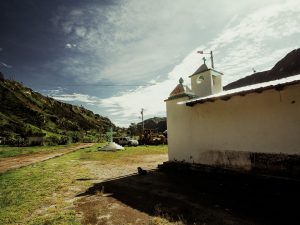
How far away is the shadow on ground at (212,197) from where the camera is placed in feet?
19.9

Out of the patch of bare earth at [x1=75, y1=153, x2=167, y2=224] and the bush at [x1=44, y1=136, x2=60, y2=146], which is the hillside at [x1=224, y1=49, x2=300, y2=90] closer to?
the bush at [x1=44, y1=136, x2=60, y2=146]

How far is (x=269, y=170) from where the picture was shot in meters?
8.77

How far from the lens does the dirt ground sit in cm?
609

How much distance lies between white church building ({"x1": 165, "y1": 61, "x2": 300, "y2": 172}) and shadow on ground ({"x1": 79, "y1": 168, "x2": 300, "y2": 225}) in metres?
0.79

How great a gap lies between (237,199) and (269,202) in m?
0.94

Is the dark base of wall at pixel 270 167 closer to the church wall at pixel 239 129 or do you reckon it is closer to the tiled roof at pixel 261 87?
the church wall at pixel 239 129

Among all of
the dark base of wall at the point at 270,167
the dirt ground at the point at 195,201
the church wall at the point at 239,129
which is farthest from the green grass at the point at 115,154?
the dark base of wall at the point at 270,167

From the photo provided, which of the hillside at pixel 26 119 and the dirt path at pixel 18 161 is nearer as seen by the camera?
the dirt path at pixel 18 161

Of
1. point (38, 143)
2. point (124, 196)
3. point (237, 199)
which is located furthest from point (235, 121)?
point (38, 143)

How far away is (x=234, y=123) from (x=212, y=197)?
366 cm

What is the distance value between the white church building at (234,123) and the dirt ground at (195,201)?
0.88m

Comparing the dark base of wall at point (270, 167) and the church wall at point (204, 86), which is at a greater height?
the church wall at point (204, 86)

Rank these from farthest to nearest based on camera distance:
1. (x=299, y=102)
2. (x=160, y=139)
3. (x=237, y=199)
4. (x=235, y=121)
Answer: (x=160, y=139), (x=235, y=121), (x=299, y=102), (x=237, y=199)

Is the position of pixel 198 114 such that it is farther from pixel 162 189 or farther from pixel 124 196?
pixel 124 196
